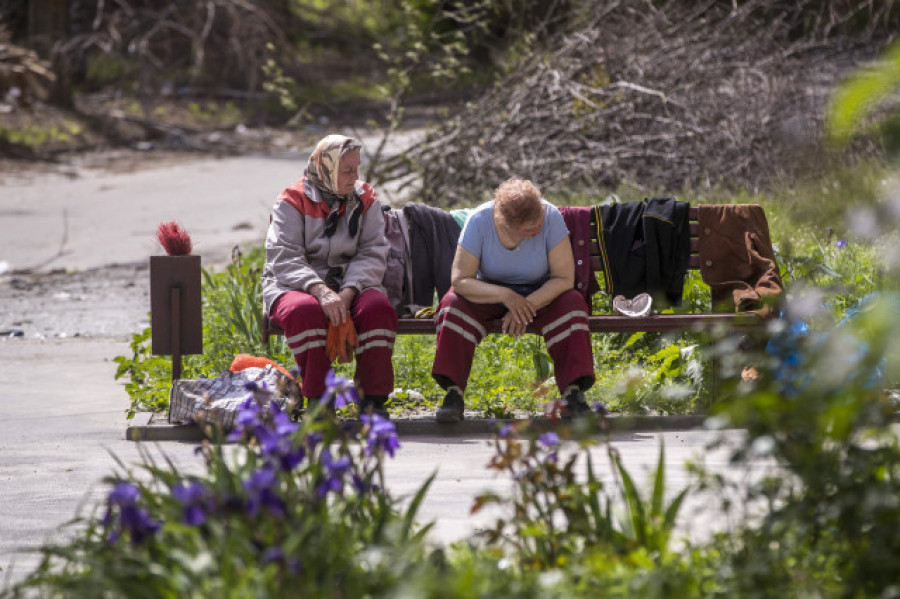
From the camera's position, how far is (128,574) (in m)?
2.79

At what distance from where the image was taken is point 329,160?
6.21 meters

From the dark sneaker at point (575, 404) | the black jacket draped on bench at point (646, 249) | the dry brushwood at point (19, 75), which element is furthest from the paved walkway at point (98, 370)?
the dry brushwood at point (19, 75)

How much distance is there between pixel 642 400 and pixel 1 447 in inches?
118

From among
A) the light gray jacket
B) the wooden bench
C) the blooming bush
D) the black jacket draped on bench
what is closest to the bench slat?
the wooden bench

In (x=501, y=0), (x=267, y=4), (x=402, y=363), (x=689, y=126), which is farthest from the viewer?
(x=267, y=4)

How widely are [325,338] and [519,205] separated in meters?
1.08

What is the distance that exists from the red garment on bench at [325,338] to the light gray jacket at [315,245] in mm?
138

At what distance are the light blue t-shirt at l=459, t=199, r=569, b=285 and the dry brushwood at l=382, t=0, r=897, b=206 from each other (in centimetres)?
426

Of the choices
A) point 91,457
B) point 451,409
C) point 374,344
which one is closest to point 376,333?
point 374,344

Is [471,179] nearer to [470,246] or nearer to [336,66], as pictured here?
[470,246]

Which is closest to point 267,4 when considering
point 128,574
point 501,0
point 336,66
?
point 336,66

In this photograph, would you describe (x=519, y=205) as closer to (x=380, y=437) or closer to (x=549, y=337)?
(x=549, y=337)

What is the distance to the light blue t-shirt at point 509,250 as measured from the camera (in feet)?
20.1

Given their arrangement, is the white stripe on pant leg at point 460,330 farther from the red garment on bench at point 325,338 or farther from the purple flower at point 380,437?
the purple flower at point 380,437
